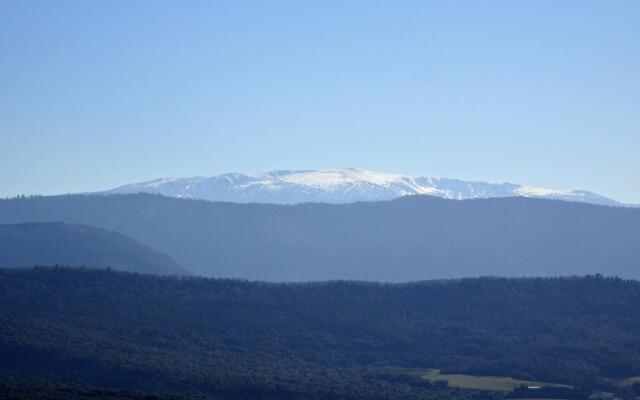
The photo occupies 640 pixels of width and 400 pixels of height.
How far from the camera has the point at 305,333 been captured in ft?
339

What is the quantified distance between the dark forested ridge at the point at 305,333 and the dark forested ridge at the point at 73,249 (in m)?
55.1

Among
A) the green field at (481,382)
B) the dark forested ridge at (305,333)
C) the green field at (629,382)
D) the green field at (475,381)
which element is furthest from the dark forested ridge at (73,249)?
the green field at (629,382)

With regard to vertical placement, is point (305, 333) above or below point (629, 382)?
above

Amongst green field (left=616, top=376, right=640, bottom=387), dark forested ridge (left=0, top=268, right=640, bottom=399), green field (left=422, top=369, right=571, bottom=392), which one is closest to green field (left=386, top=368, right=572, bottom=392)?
green field (left=422, top=369, right=571, bottom=392)

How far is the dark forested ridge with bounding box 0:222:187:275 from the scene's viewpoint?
6850 inches

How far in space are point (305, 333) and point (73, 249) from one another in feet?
274

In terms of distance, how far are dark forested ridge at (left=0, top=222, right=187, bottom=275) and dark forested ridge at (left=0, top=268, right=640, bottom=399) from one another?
5514 centimetres

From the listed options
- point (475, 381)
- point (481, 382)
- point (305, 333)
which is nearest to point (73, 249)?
point (305, 333)

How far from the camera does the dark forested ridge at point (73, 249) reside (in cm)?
17400

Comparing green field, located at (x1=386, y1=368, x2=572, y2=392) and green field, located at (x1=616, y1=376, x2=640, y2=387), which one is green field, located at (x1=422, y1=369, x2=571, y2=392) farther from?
green field, located at (x1=616, y1=376, x2=640, y2=387)

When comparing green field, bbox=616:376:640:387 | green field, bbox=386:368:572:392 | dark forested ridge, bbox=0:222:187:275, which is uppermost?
dark forested ridge, bbox=0:222:187:275

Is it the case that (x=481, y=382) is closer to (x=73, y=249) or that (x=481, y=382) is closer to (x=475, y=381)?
(x=475, y=381)

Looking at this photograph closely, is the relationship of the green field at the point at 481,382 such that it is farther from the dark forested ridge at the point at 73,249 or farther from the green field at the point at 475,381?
the dark forested ridge at the point at 73,249

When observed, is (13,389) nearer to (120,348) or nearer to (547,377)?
(120,348)
